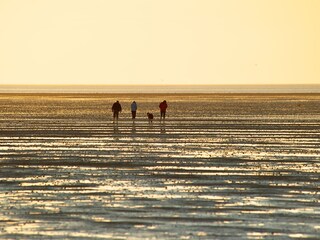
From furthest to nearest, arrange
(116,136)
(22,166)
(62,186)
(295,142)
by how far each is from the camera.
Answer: (116,136)
(295,142)
(22,166)
(62,186)

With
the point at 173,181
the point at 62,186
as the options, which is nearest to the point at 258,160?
the point at 173,181

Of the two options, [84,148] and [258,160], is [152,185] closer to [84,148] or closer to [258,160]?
[258,160]

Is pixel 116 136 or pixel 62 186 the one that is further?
pixel 116 136

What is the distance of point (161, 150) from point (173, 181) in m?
8.59

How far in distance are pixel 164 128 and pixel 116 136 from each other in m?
6.35

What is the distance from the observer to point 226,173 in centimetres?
2397

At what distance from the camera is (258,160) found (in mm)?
27453

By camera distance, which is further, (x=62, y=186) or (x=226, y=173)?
(x=226, y=173)

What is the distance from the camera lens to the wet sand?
53.3 feet

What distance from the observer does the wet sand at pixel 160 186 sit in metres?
16.2

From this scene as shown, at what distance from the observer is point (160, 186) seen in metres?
21.5

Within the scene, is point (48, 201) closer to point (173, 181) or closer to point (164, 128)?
point (173, 181)

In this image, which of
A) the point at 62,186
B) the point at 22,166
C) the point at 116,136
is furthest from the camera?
the point at 116,136

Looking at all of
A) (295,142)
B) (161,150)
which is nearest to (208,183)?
(161,150)
